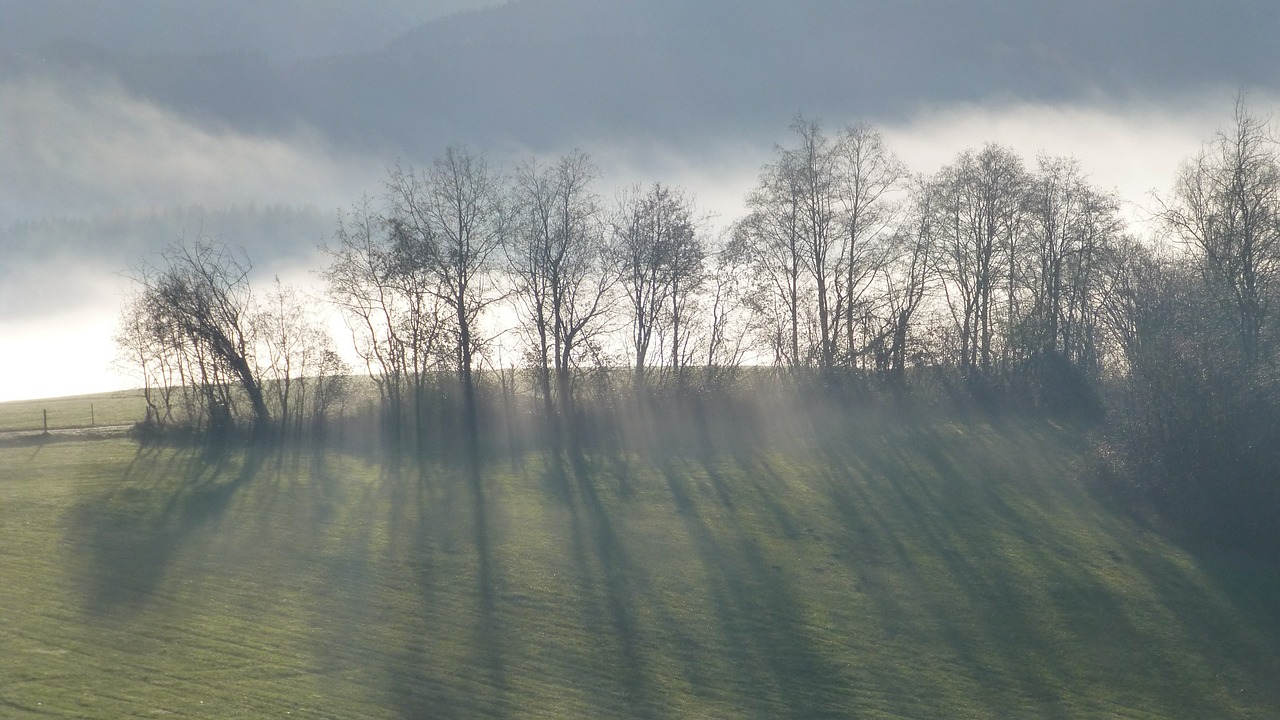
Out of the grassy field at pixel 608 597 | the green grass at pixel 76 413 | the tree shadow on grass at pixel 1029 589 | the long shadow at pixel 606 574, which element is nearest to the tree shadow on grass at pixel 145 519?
the grassy field at pixel 608 597

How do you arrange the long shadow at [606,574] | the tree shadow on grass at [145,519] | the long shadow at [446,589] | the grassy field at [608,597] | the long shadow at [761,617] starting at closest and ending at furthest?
the long shadow at [446,589]
the grassy field at [608,597]
the long shadow at [761,617]
the long shadow at [606,574]
the tree shadow on grass at [145,519]

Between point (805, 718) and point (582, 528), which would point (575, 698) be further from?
point (582, 528)

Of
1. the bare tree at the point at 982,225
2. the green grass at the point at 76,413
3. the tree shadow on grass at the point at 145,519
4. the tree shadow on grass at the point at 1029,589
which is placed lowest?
the tree shadow on grass at the point at 1029,589

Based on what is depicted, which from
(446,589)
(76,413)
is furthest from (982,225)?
(76,413)

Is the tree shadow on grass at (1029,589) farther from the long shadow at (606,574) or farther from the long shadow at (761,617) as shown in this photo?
the long shadow at (606,574)

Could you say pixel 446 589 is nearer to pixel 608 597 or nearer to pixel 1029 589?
pixel 608 597

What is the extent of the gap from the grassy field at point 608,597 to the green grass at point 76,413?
23.1 m

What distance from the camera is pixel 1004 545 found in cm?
3516

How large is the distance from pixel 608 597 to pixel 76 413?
6545 cm

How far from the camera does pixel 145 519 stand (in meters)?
33.3

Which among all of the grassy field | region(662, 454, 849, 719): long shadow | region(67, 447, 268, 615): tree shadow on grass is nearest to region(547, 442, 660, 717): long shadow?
the grassy field

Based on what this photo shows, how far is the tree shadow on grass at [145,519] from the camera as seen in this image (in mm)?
25344

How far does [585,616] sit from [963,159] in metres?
49.5

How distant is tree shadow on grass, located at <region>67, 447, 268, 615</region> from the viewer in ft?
83.1
